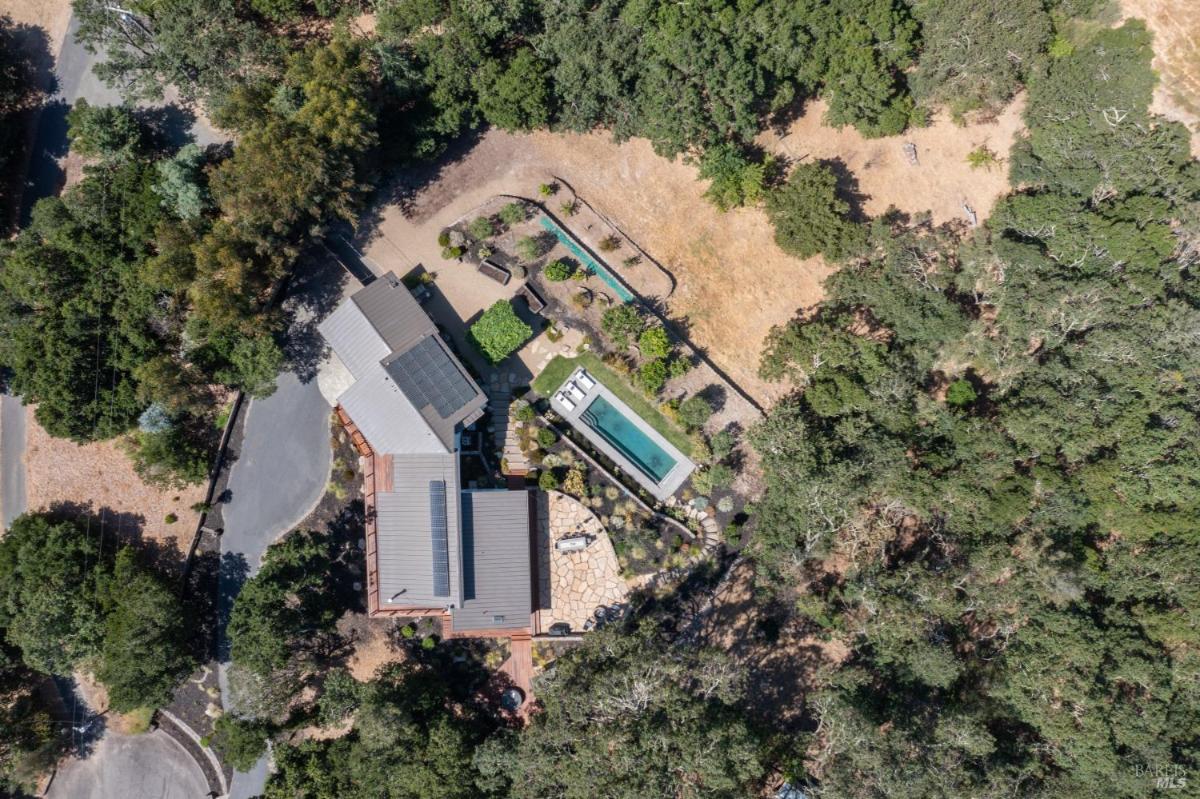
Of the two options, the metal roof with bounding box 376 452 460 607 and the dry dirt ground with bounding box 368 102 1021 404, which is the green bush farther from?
the metal roof with bounding box 376 452 460 607

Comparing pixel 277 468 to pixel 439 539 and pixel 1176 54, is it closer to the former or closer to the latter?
pixel 439 539

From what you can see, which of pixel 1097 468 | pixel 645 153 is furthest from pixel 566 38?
pixel 1097 468

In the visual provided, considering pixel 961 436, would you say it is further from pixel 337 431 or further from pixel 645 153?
pixel 337 431

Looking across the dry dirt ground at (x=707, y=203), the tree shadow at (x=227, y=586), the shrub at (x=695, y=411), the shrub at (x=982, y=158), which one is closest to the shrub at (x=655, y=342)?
the dry dirt ground at (x=707, y=203)

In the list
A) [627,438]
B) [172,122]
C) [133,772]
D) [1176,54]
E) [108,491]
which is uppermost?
[172,122]

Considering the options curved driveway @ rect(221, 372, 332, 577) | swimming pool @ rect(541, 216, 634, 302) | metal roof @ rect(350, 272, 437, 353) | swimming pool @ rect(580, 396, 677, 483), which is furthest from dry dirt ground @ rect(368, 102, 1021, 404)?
curved driveway @ rect(221, 372, 332, 577)

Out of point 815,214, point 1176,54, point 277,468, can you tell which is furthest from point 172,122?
point 1176,54
